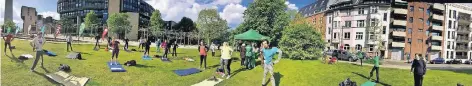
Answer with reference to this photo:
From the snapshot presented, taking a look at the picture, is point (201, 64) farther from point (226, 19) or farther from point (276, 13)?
point (276, 13)

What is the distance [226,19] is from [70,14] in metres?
2.13

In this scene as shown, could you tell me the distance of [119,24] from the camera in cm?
520

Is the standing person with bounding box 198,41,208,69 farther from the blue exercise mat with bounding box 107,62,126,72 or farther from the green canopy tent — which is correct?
the blue exercise mat with bounding box 107,62,126,72

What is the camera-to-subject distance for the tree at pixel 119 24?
5113 millimetres

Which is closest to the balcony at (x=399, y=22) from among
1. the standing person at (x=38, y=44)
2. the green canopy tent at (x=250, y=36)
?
the green canopy tent at (x=250, y=36)

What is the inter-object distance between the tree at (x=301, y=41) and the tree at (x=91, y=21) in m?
2.51

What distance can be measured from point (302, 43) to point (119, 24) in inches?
97.6

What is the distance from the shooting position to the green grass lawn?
5.43m

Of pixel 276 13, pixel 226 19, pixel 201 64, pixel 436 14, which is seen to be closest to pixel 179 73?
pixel 201 64

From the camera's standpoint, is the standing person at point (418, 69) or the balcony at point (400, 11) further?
the standing person at point (418, 69)

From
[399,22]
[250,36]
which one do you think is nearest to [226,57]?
[250,36]

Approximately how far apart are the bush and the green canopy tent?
1.00 feet

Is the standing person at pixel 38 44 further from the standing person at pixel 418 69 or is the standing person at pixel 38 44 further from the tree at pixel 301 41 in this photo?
the standing person at pixel 418 69

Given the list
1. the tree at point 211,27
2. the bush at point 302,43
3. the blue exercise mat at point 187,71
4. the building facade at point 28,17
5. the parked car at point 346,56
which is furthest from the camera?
the blue exercise mat at point 187,71
